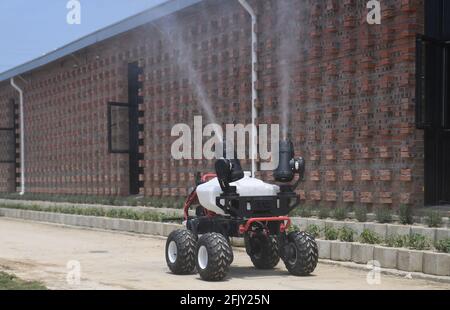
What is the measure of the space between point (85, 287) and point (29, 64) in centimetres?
2588

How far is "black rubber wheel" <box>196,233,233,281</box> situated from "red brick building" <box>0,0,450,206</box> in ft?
19.0

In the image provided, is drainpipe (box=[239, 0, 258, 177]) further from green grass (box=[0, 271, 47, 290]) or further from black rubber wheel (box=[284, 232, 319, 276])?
green grass (box=[0, 271, 47, 290])

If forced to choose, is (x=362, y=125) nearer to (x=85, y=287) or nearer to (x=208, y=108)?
(x=208, y=108)

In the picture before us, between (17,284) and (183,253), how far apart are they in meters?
2.54

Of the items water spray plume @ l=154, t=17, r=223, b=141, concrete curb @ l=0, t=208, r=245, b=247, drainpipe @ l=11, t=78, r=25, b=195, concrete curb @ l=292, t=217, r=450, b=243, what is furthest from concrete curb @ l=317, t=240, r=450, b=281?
drainpipe @ l=11, t=78, r=25, b=195

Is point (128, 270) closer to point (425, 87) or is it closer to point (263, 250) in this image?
point (263, 250)

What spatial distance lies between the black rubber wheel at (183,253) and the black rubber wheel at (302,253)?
1.49 m

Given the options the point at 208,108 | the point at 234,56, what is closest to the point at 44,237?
the point at 208,108

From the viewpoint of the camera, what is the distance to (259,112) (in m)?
18.5

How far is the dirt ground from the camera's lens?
371 inches

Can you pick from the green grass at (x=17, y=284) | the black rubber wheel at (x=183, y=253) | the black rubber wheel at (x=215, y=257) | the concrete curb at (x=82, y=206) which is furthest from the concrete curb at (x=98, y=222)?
the green grass at (x=17, y=284)
